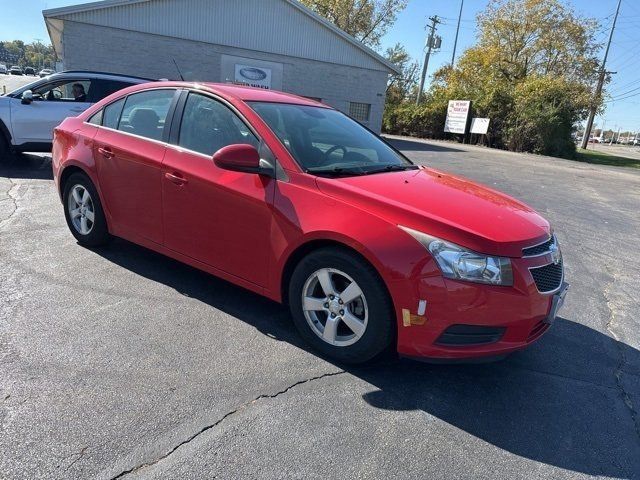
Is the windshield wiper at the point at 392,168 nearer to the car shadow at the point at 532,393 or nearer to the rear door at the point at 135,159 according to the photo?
the car shadow at the point at 532,393

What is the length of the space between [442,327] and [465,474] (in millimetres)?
762

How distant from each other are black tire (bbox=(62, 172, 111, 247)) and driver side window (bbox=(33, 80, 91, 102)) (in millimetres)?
5359

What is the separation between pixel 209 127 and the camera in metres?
3.90

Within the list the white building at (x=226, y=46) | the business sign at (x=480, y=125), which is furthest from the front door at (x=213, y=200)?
the business sign at (x=480, y=125)

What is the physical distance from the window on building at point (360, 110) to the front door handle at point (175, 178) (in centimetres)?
2463

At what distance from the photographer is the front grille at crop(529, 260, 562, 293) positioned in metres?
2.95

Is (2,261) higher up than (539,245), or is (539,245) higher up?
(539,245)

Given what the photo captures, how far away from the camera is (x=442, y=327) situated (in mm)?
2818

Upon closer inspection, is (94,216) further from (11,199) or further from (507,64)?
(507,64)

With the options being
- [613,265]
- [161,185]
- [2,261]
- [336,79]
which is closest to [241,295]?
[161,185]

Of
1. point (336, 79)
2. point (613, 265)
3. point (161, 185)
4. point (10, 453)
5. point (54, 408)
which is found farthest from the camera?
point (336, 79)

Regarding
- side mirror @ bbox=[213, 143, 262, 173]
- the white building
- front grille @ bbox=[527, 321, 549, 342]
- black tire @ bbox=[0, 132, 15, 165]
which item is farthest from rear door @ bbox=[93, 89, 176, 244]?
the white building

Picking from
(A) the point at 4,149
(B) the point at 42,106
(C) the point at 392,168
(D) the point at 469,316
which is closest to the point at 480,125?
(B) the point at 42,106

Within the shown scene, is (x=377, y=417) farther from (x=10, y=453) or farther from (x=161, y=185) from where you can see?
A: (x=161, y=185)
